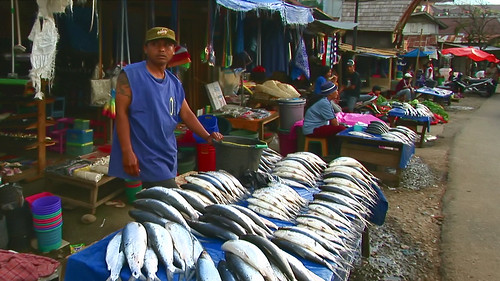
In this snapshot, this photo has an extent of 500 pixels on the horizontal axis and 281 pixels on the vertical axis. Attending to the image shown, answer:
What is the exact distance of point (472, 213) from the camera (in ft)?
19.2

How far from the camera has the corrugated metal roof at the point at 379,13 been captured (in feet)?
66.5

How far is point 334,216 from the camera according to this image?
2.74 m

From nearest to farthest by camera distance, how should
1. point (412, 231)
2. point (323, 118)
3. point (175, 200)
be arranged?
→ point (175, 200) → point (412, 231) → point (323, 118)

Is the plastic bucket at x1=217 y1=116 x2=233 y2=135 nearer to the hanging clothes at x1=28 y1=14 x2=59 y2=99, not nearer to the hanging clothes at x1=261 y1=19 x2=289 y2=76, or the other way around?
the hanging clothes at x1=261 y1=19 x2=289 y2=76

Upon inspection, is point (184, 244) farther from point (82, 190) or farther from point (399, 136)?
point (399, 136)

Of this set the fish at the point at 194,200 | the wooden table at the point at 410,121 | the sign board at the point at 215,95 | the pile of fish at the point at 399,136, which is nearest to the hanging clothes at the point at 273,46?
the sign board at the point at 215,95

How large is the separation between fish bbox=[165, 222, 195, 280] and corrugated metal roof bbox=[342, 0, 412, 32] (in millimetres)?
20237

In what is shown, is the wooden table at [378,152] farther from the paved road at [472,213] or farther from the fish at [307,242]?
the fish at [307,242]

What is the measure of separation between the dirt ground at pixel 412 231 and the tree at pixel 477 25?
109 ft

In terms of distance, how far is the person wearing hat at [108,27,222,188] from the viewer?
3033mm

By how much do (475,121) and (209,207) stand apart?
14.8 meters

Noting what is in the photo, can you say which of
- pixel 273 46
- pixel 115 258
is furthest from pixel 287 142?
pixel 115 258

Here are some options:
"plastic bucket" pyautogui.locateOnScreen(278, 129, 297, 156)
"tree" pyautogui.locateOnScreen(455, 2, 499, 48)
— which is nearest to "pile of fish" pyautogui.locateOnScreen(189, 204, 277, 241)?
"plastic bucket" pyautogui.locateOnScreen(278, 129, 297, 156)

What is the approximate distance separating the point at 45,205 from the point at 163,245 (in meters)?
2.66
